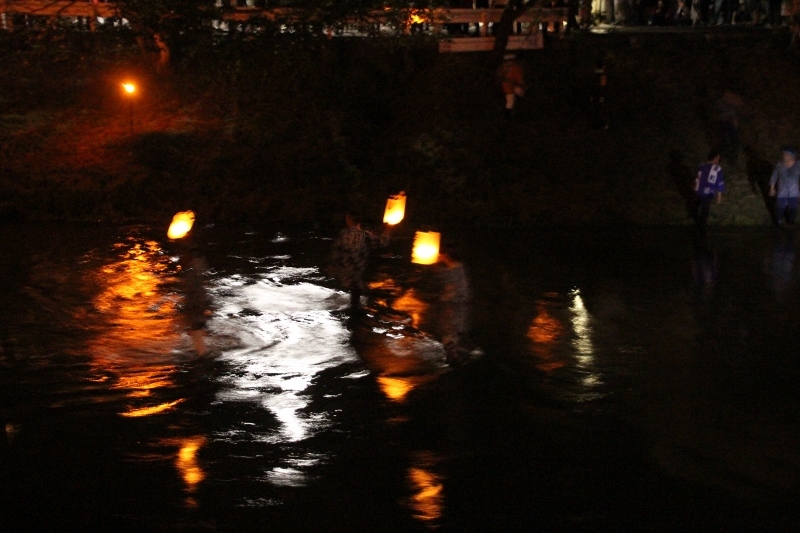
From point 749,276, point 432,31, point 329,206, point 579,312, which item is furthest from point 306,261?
point 432,31

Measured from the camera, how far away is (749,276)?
14.6 metres

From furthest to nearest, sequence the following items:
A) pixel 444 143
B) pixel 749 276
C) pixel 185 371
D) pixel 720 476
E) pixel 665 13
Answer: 1. pixel 665 13
2. pixel 444 143
3. pixel 749 276
4. pixel 185 371
5. pixel 720 476

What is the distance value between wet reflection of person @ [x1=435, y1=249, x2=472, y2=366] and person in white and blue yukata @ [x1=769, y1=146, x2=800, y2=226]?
9.60 metres

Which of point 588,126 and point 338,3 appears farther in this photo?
point 588,126

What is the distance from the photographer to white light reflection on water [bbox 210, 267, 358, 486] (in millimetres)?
8602

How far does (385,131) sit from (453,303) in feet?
40.4

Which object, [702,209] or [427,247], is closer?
[427,247]

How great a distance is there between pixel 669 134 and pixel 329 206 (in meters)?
7.84

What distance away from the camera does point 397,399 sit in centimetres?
941

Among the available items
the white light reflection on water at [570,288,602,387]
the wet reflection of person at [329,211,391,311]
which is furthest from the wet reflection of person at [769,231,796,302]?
the wet reflection of person at [329,211,391,311]

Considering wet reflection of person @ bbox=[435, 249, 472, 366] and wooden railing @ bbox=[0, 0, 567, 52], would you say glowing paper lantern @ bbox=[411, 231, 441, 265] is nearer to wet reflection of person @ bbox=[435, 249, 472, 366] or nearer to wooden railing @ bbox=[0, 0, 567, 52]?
wet reflection of person @ bbox=[435, 249, 472, 366]

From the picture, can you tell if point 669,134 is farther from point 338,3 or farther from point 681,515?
point 681,515

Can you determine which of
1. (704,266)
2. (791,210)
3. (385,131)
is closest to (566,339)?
(704,266)

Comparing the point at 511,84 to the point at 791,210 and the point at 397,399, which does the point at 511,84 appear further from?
the point at 397,399
